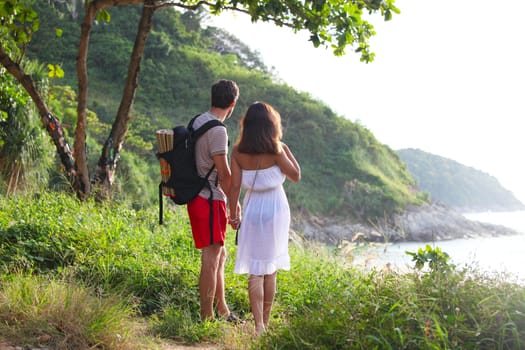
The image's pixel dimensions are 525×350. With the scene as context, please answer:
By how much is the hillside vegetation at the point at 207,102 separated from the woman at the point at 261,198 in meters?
31.1

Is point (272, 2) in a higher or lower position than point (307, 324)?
higher

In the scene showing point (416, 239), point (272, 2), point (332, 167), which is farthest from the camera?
point (332, 167)

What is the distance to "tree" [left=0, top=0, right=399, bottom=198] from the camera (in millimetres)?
6797

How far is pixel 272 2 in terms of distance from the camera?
292 inches

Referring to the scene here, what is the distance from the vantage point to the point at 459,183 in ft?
236

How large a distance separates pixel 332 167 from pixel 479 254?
134ft

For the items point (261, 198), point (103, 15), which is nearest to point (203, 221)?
point (261, 198)

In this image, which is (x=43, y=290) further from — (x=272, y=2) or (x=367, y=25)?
(x=367, y=25)

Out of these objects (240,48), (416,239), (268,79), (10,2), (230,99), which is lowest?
(416,239)

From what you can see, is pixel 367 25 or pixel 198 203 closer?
pixel 198 203

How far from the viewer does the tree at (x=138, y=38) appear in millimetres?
6797

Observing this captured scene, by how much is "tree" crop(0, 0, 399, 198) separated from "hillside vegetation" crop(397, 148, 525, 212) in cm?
6183

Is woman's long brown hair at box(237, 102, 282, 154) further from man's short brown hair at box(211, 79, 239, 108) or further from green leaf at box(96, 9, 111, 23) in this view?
green leaf at box(96, 9, 111, 23)

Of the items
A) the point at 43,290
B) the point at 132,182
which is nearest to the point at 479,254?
the point at 43,290
